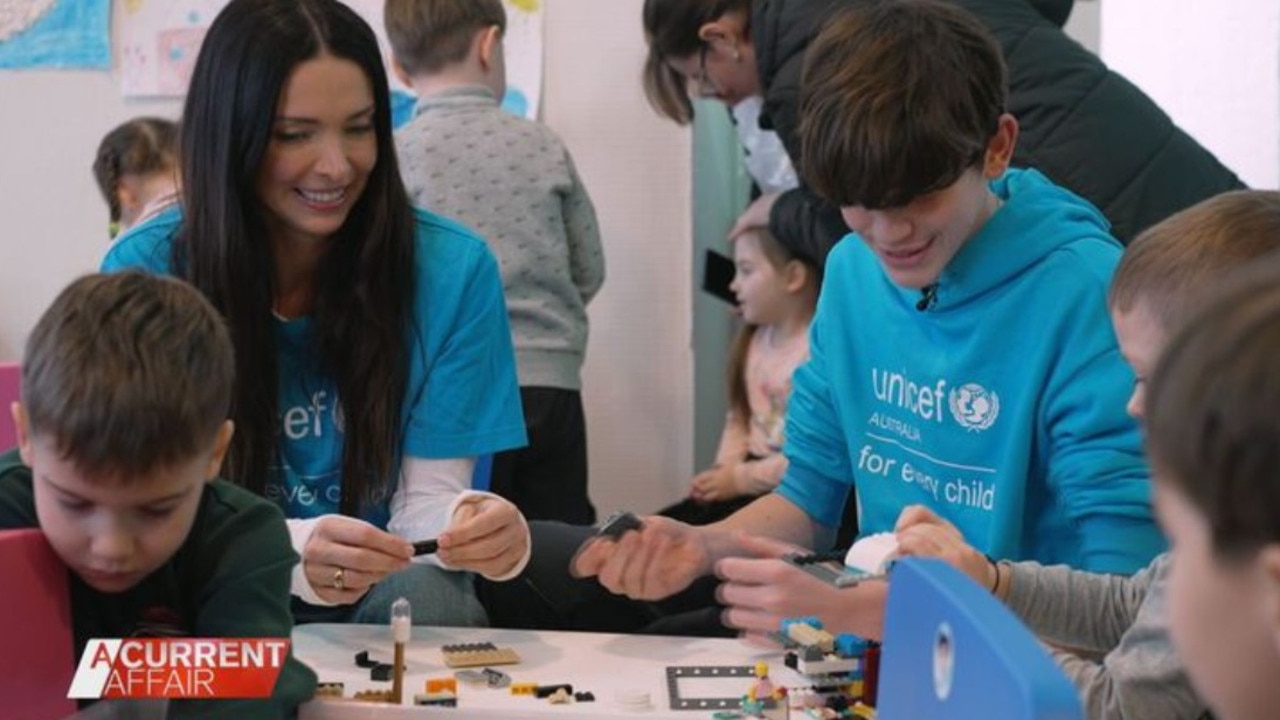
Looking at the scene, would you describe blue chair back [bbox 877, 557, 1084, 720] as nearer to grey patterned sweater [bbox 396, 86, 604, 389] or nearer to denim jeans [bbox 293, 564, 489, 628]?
denim jeans [bbox 293, 564, 489, 628]

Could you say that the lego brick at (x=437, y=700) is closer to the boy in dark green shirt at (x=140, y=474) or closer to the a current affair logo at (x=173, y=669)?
the boy in dark green shirt at (x=140, y=474)

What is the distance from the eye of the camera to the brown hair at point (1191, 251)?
131 centimetres

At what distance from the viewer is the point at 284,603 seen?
141 centimetres

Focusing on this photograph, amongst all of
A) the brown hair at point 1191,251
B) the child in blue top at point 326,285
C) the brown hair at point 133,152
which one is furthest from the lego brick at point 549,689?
the brown hair at point 133,152

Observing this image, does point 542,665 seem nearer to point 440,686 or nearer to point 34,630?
point 440,686

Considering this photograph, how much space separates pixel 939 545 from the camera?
140 cm

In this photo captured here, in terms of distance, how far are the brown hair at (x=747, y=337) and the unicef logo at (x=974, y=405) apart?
1.46 metres

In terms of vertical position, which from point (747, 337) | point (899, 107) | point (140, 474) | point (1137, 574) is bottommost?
point (747, 337)

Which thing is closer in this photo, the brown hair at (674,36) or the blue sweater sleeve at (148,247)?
the blue sweater sleeve at (148,247)

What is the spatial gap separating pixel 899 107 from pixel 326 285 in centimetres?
71

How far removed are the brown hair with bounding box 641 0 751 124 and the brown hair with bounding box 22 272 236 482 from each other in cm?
161

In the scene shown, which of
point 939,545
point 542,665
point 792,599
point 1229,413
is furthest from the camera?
point 542,665

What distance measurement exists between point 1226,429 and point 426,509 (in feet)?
4.32

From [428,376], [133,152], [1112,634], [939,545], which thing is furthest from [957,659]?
[133,152]
